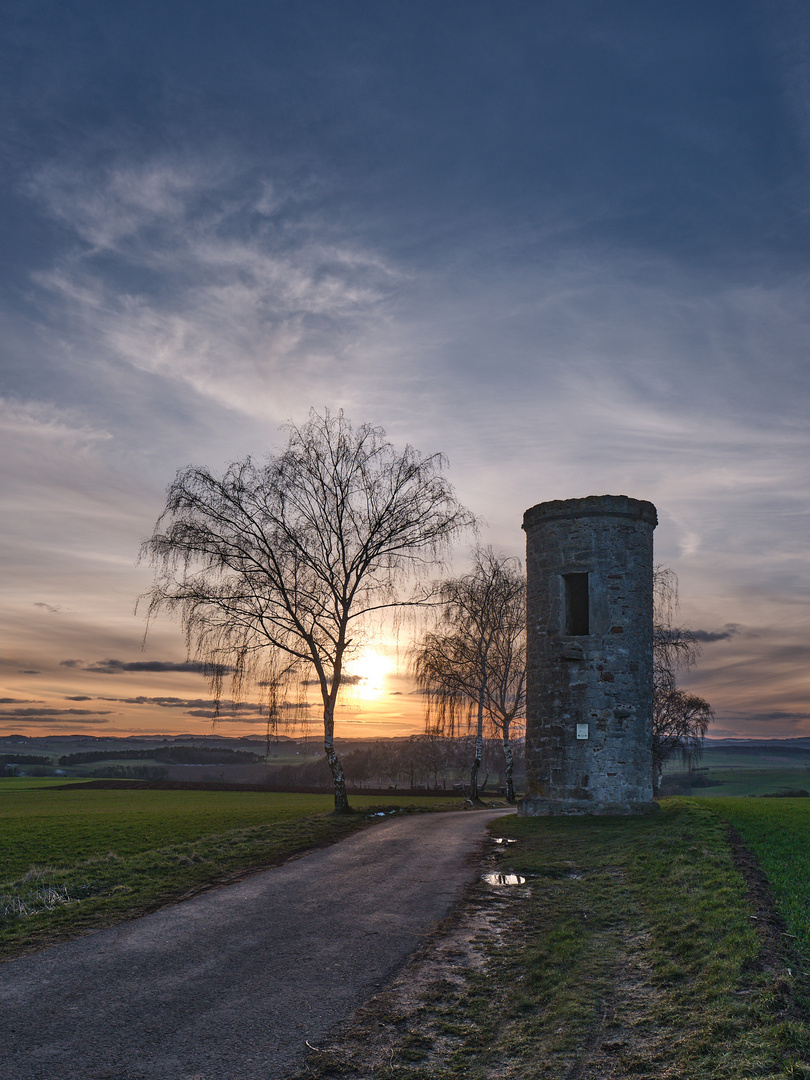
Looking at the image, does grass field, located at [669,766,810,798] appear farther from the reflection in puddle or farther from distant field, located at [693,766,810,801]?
the reflection in puddle

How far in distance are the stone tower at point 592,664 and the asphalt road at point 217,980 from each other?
29.7ft

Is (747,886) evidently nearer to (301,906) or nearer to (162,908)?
(301,906)

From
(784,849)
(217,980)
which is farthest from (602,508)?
(217,980)

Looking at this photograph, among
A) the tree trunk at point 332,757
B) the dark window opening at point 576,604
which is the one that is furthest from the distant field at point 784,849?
the tree trunk at point 332,757

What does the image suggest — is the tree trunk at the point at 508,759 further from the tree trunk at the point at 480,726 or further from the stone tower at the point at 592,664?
the stone tower at the point at 592,664

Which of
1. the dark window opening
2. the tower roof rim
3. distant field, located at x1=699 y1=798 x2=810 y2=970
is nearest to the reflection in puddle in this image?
distant field, located at x1=699 y1=798 x2=810 y2=970

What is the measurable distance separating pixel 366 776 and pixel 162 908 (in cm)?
7590

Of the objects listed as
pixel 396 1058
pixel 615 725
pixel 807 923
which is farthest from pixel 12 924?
pixel 615 725

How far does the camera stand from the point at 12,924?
29.8 feet

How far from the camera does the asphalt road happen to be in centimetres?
536

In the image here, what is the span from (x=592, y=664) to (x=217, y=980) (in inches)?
587

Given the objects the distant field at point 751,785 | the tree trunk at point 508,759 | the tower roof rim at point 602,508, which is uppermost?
the tower roof rim at point 602,508

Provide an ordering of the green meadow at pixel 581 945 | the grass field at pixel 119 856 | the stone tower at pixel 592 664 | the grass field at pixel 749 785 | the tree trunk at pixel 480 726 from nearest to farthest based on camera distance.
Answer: the green meadow at pixel 581 945, the grass field at pixel 119 856, the stone tower at pixel 592 664, the tree trunk at pixel 480 726, the grass field at pixel 749 785

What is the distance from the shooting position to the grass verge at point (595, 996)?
5.16 metres
